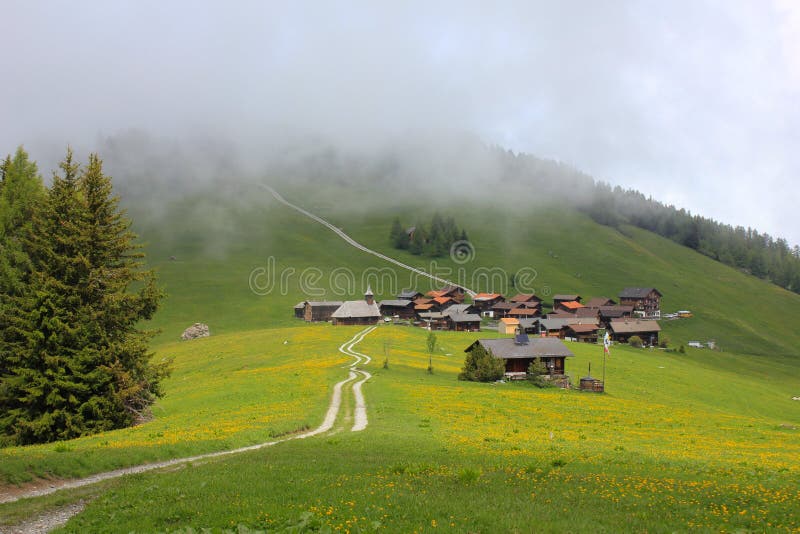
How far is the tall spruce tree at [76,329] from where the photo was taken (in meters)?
32.8

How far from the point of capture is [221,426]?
106 feet

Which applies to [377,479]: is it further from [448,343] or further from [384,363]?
[448,343]

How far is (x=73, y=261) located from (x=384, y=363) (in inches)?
1644

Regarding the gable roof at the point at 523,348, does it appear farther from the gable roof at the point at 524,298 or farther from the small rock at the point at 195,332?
the gable roof at the point at 524,298

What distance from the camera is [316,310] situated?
135500 mm

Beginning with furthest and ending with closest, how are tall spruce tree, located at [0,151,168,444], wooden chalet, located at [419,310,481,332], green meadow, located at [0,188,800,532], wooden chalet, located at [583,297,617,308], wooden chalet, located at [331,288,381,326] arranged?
wooden chalet, located at [583,297,617,308] < wooden chalet, located at [419,310,481,332] < wooden chalet, located at [331,288,381,326] < tall spruce tree, located at [0,151,168,444] < green meadow, located at [0,188,800,532]

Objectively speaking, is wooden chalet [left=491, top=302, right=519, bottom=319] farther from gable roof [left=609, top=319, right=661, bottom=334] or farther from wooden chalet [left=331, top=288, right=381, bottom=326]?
wooden chalet [left=331, top=288, right=381, bottom=326]

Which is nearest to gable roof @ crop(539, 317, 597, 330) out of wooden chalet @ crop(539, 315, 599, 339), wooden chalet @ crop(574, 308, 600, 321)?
wooden chalet @ crop(539, 315, 599, 339)

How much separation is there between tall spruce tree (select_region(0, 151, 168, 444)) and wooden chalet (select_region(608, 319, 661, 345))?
121m

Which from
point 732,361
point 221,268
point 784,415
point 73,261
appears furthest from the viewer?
point 221,268

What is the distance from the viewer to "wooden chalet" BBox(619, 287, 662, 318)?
16838cm

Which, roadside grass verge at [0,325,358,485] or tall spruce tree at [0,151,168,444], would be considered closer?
roadside grass verge at [0,325,358,485]

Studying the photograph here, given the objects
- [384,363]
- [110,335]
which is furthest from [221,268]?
[110,335]

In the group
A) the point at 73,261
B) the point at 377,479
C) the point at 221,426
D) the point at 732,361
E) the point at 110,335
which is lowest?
the point at 732,361
